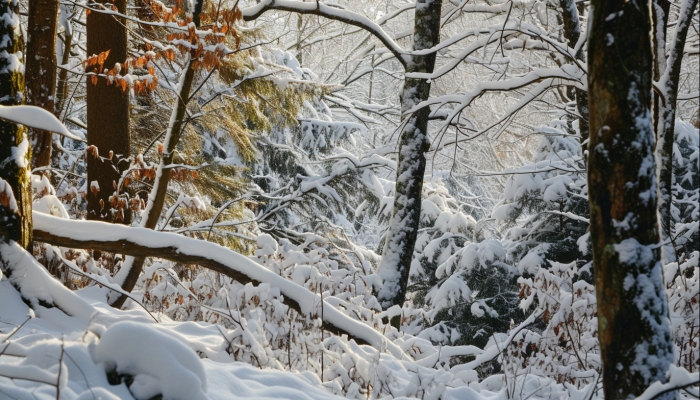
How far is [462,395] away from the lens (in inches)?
153

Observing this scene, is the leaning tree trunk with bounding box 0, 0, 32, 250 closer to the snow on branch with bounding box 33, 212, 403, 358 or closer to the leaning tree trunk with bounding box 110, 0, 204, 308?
the snow on branch with bounding box 33, 212, 403, 358

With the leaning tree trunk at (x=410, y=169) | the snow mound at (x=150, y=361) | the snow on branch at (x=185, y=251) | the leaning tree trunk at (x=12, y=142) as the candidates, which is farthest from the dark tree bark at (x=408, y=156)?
the snow mound at (x=150, y=361)

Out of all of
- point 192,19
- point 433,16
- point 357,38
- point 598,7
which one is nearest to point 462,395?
point 598,7

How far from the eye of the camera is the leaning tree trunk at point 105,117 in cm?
684

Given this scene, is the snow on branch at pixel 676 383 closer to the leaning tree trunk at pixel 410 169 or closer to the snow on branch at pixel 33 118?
the snow on branch at pixel 33 118

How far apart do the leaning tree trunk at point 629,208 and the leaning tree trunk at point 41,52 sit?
18.7 feet

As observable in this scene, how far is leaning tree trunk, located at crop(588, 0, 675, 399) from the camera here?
8.98 ft

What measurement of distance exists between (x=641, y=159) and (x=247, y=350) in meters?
2.78

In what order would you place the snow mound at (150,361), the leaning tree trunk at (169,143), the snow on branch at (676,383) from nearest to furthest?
1. the snow on branch at (676,383)
2. the snow mound at (150,361)
3. the leaning tree trunk at (169,143)

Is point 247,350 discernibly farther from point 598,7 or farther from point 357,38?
point 357,38

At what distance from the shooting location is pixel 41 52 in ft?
20.3

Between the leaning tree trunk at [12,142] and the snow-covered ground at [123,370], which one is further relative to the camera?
the leaning tree trunk at [12,142]

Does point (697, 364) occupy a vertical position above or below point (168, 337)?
below

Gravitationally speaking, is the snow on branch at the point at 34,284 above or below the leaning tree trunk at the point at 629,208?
below
